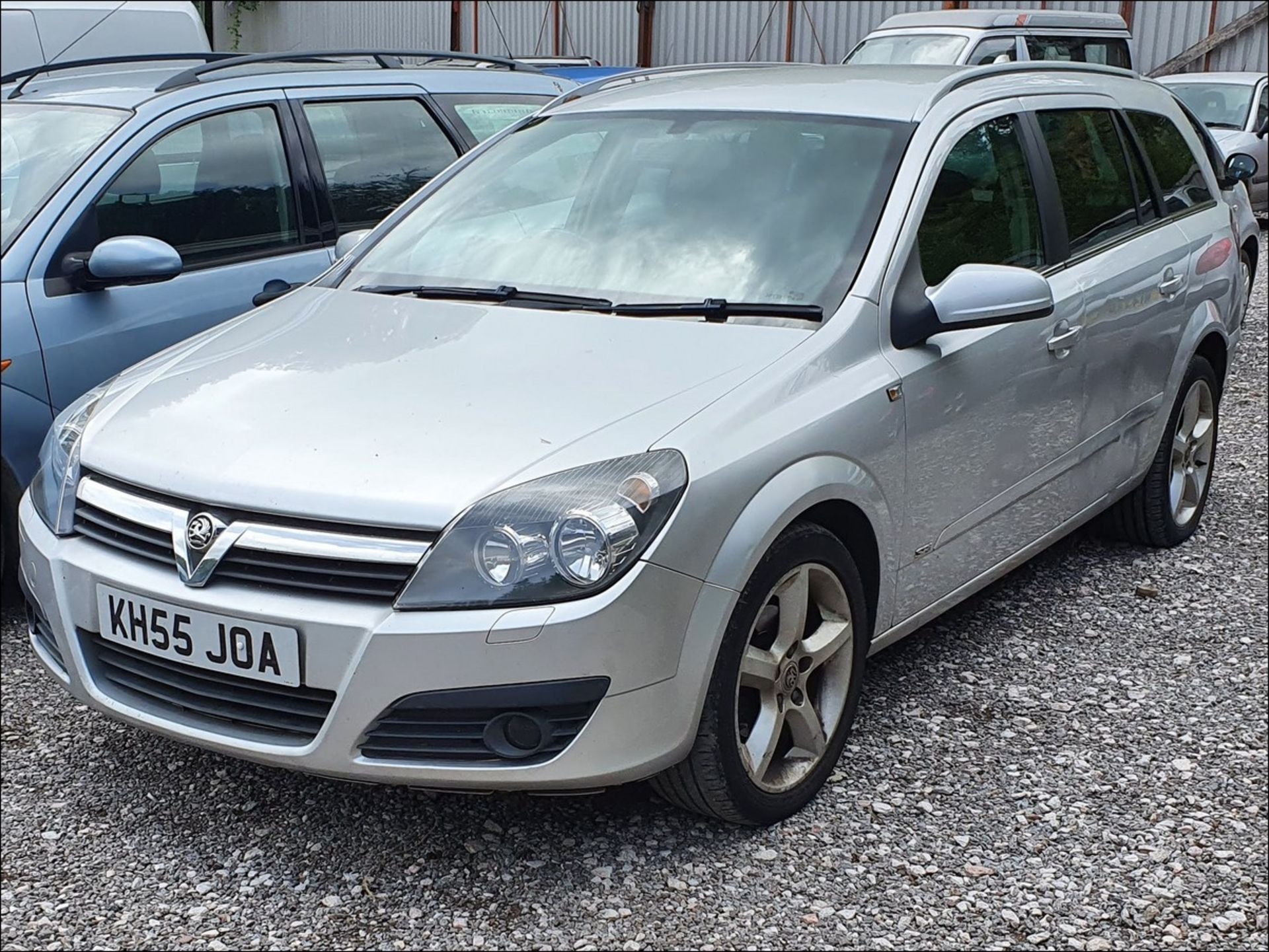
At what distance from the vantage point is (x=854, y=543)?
3.52 meters

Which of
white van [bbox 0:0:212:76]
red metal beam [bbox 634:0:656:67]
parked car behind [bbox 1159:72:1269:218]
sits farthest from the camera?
red metal beam [bbox 634:0:656:67]

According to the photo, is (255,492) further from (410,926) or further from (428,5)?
(428,5)

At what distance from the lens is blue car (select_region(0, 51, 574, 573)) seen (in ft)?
14.8

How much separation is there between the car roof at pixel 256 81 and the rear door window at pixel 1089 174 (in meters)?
2.58

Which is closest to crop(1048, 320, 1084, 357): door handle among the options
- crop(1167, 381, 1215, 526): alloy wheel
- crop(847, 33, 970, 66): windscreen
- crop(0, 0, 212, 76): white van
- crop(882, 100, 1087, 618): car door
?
crop(882, 100, 1087, 618): car door

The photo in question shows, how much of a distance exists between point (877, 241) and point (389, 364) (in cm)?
125

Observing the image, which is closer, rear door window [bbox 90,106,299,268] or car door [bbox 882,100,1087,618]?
car door [bbox 882,100,1087,618]

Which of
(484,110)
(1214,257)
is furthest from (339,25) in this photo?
(1214,257)

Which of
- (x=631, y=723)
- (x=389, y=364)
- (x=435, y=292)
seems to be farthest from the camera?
(x=435, y=292)

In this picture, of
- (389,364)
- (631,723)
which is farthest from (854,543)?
(389,364)

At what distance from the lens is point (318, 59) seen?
6281 mm

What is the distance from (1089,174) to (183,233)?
119 inches

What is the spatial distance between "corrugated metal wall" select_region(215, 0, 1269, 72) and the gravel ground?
14.9 metres

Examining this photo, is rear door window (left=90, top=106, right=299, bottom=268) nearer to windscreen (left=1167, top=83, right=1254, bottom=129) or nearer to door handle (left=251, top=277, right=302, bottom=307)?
door handle (left=251, top=277, right=302, bottom=307)
